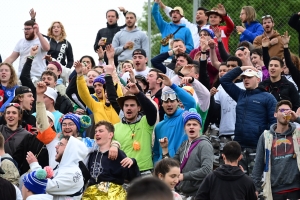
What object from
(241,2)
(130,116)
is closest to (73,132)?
(130,116)

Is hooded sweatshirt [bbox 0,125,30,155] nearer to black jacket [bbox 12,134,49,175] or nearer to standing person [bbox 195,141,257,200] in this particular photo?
black jacket [bbox 12,134,49,175]

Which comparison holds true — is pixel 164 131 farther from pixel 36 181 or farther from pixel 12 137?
pixel 36 181

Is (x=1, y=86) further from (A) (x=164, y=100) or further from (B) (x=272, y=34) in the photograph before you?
(B) (x=272, y=34)

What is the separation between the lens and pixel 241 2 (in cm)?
2108

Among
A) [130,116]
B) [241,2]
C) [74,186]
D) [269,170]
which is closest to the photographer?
[74,186]

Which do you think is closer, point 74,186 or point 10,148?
point 74,186

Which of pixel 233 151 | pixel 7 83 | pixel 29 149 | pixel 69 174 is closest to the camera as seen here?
pixel 233 151

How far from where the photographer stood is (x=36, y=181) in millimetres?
10258

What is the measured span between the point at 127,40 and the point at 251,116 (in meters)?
5.98

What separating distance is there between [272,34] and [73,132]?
5.67 meters

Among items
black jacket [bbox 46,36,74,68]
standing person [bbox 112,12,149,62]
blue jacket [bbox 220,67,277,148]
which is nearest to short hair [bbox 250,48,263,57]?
blue jacket [bbox 220,67,277,148]

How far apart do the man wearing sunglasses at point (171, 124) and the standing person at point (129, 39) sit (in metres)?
5.75

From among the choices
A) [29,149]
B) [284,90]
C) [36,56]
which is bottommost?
[29,149]

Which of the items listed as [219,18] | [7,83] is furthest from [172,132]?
[219,18]
